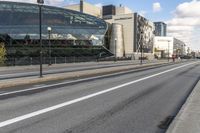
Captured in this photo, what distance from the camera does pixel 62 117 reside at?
34.0ft

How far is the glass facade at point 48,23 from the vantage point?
332 feet

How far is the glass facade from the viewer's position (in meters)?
101

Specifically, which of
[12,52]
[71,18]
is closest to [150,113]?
[12,52]

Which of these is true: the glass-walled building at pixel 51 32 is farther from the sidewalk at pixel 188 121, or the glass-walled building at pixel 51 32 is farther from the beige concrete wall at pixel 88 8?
the sidewalk at pixel 188 121

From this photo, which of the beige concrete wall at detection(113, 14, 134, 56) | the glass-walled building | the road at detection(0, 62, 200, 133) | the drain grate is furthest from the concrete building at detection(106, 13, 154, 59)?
the drain grate

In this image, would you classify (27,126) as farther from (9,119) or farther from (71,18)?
(71,18)

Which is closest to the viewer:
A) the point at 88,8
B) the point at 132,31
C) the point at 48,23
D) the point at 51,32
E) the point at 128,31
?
the point at 51,32

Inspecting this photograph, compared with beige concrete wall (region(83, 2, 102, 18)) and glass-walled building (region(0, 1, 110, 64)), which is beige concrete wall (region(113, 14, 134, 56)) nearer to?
beige concrete wall (region(83, 2, 102, 18))

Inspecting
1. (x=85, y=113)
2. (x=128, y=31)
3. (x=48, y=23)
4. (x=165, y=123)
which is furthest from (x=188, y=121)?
(x=128, y=31)

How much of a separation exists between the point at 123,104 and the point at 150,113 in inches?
74.8

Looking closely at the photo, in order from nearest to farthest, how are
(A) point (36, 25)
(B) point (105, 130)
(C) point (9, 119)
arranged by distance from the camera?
(B) point (105, 130)
(C) point (9, 119)
(A) point (36, 25)

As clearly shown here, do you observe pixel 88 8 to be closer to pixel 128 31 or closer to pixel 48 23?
pixel 128 31

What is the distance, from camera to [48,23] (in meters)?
109

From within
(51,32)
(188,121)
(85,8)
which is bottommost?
(188,121)
